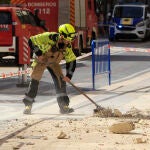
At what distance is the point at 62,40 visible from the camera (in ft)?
36.1

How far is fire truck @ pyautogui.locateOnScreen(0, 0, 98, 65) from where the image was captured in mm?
20688

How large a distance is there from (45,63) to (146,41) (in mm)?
27420

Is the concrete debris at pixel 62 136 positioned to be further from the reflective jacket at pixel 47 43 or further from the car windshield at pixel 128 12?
the car windshield at pixel 128 12

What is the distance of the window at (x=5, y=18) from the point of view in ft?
68.4

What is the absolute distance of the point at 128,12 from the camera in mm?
37531

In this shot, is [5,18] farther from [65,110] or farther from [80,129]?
[80,129]

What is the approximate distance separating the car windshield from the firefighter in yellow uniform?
85.8 ft

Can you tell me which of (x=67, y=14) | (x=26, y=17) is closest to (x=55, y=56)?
(x=26, y=17)

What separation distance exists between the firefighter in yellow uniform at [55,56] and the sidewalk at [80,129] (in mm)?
283

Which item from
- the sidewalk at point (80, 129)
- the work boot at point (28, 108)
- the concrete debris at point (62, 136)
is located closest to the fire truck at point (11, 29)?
the sidewalk at point (80, 129)

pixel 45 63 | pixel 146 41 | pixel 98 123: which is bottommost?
pixel 146 41

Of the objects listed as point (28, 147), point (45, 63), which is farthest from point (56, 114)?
point (28, 147)

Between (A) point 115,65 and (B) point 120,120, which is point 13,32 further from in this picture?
(B) point 120,120

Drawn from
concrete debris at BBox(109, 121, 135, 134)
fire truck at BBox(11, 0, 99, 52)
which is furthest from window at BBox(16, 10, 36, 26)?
concrete debris at BBox(109, 121, 135, 134)
